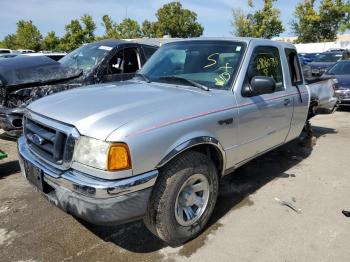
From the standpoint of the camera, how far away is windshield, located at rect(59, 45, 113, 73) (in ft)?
21.9

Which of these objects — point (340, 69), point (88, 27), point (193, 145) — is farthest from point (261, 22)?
point (193, 145)

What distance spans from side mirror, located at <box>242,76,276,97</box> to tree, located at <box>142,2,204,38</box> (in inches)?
1831

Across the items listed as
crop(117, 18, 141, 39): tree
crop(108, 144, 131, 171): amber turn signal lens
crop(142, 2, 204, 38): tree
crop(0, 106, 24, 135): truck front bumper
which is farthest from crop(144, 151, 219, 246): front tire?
crop(142, 2, 204, 38): tree

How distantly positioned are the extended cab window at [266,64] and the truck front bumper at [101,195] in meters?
1.81

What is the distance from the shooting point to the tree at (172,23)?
49.2 meters

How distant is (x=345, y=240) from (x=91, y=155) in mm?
2522

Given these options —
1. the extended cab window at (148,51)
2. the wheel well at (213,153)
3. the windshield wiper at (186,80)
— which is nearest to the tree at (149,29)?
the extended cab window at (148,51)

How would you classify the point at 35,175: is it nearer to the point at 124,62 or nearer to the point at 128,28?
the point at 124,62

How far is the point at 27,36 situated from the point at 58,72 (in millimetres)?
41423

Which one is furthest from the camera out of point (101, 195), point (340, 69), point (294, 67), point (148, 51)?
point (340, 69)

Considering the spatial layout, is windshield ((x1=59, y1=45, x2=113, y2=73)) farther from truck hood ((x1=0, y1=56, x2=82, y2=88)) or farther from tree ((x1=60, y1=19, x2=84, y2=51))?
tree ((x1=60, y1=19, x2=84, y2=51))

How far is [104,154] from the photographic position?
2.69 metres

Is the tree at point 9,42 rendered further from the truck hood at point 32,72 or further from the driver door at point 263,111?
the driver door at point 263,111

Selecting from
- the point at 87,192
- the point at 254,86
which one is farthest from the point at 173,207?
the point at 254,86
